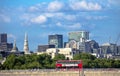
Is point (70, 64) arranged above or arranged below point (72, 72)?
above

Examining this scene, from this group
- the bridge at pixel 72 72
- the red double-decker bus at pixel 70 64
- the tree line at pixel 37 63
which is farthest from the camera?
the tree line at pixel 37 63

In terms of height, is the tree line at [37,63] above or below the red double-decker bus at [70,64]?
above

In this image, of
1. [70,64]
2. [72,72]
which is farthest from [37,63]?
[72,72]

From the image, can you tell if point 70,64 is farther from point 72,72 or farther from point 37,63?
point 37,63

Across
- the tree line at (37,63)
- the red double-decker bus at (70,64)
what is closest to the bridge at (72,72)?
the red double-decker bus at (70,64)

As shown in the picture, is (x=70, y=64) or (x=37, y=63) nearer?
(x=70, y=64)

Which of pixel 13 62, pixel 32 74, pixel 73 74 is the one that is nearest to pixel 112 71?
pixel 73 74

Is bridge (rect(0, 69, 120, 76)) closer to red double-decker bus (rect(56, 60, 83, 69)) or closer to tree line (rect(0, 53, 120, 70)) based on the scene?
red double-decker bus (rect(56, 60, 83, 69))

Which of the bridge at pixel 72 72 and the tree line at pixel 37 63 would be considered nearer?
the bridge at pixel 72 72

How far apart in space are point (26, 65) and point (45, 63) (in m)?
13.4

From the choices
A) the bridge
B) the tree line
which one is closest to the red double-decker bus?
the bridge

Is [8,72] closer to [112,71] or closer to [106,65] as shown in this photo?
[112,71]

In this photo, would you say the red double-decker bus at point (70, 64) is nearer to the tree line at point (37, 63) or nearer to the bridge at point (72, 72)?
the bridge at point (72, 72)

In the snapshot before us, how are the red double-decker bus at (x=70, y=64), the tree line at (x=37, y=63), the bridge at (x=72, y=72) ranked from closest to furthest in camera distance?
the bridge at (x=72, y=72) → the red double-decker bus at (x=70, y=64) → the tree line at (x=37, y=63)
